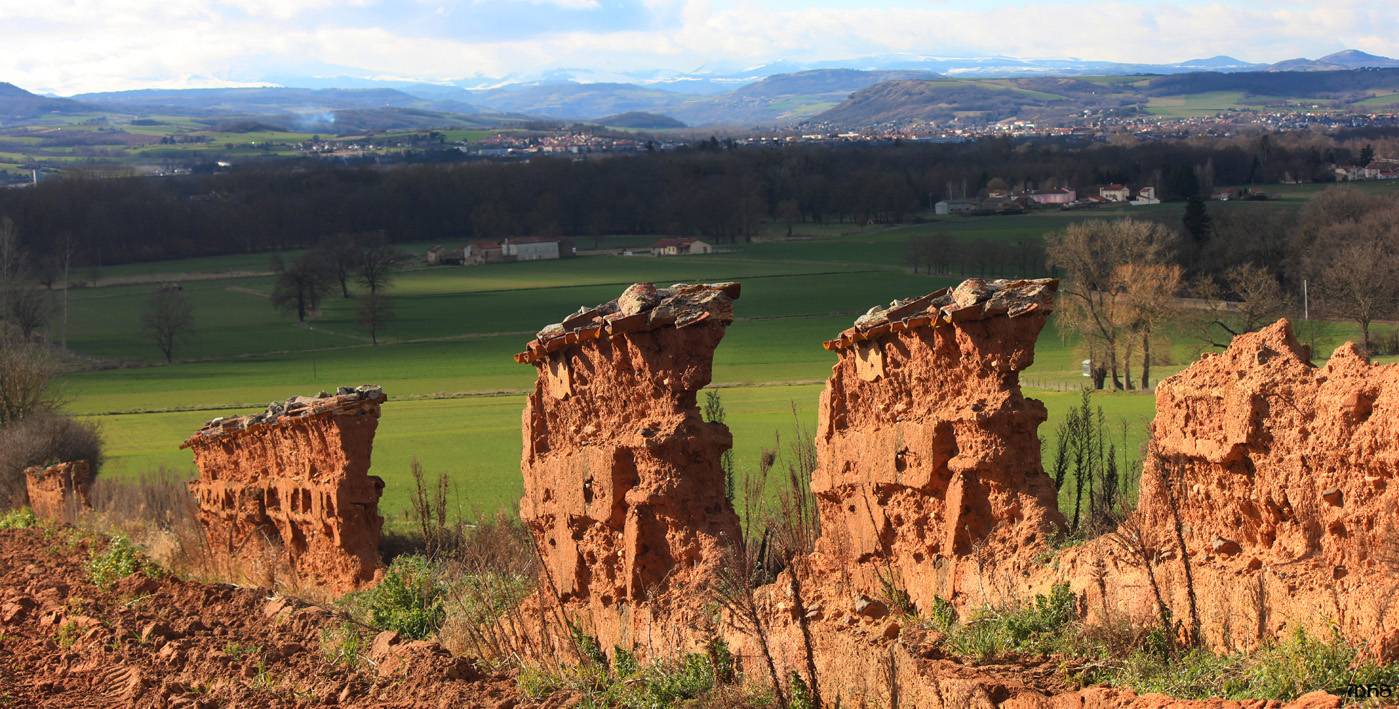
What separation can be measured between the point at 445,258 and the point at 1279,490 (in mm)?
124817

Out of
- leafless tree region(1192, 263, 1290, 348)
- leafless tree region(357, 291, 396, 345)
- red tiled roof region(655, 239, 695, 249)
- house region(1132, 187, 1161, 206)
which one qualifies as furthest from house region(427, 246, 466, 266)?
leafless tree region(1192, 263, 1290, 348)

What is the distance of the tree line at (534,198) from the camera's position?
14750cm

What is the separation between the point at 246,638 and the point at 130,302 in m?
97.3

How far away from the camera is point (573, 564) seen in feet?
53.3

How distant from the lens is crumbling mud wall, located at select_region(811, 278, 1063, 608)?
44.9 feet

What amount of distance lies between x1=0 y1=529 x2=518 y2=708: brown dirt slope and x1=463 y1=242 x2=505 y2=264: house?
111863 mm

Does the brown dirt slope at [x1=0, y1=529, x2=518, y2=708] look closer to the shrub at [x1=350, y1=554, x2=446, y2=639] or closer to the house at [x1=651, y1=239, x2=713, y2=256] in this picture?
the shrub at [x1=350, y1=554, x2=446, y2=639]

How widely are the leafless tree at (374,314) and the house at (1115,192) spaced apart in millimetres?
73942

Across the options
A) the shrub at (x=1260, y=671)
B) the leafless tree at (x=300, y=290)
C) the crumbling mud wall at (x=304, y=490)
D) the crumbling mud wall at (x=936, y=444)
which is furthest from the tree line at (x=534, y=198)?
the shrub at (x=1260, y=671)

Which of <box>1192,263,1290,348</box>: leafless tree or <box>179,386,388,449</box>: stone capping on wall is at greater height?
<box>179,386,388,449</box>: stone capping on wall

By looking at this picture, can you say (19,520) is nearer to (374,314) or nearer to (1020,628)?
(1020,628)

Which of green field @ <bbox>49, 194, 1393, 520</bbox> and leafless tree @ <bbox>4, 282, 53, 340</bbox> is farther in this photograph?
leafless tree @ <bbox>4, 282, 53, 340</bbox>

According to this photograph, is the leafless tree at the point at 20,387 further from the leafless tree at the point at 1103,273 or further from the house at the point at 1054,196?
the house at the point at 1054,196

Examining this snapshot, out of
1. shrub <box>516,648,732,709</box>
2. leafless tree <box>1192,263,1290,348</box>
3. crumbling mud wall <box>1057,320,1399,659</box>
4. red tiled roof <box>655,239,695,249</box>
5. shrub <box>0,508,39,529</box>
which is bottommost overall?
red tiled roof <box>655,239,695,249</box>
